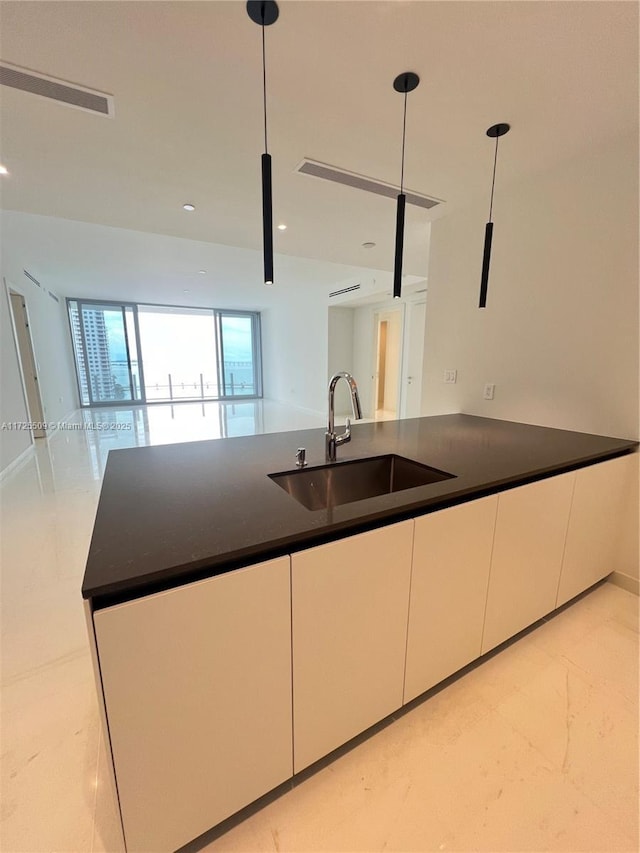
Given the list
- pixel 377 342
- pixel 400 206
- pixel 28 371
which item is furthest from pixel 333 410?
pixel 28 371

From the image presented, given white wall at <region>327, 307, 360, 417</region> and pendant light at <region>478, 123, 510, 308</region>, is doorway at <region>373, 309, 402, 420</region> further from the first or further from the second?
pendant light at <region>478, 123, 510, 308</region>

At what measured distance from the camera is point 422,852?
3.13 ft

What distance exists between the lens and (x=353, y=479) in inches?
63.8

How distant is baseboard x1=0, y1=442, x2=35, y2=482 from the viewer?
12.7ft

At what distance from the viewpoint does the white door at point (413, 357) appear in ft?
19.3

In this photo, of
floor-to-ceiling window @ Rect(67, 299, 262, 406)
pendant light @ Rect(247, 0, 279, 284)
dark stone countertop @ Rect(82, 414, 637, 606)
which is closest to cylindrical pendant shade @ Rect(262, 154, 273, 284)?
pendant light @ Rect(247, 0, 279, 284)

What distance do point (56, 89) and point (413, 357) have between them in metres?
5.35

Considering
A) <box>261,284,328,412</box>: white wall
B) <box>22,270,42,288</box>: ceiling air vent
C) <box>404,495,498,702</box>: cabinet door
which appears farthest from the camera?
<box>261,284,328,412</box>: white wall

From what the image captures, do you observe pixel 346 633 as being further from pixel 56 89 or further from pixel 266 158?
pixel 56 89

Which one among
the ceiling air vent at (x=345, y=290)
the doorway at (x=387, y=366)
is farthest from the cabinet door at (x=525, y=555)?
the ceiling air vent at (x=345, y=290)

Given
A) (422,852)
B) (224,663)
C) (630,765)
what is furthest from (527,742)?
(224,663)

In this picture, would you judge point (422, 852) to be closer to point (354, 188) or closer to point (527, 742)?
point (527, 742)

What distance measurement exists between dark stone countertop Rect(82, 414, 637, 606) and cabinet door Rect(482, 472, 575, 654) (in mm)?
88

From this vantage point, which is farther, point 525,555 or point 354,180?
point 354,180
